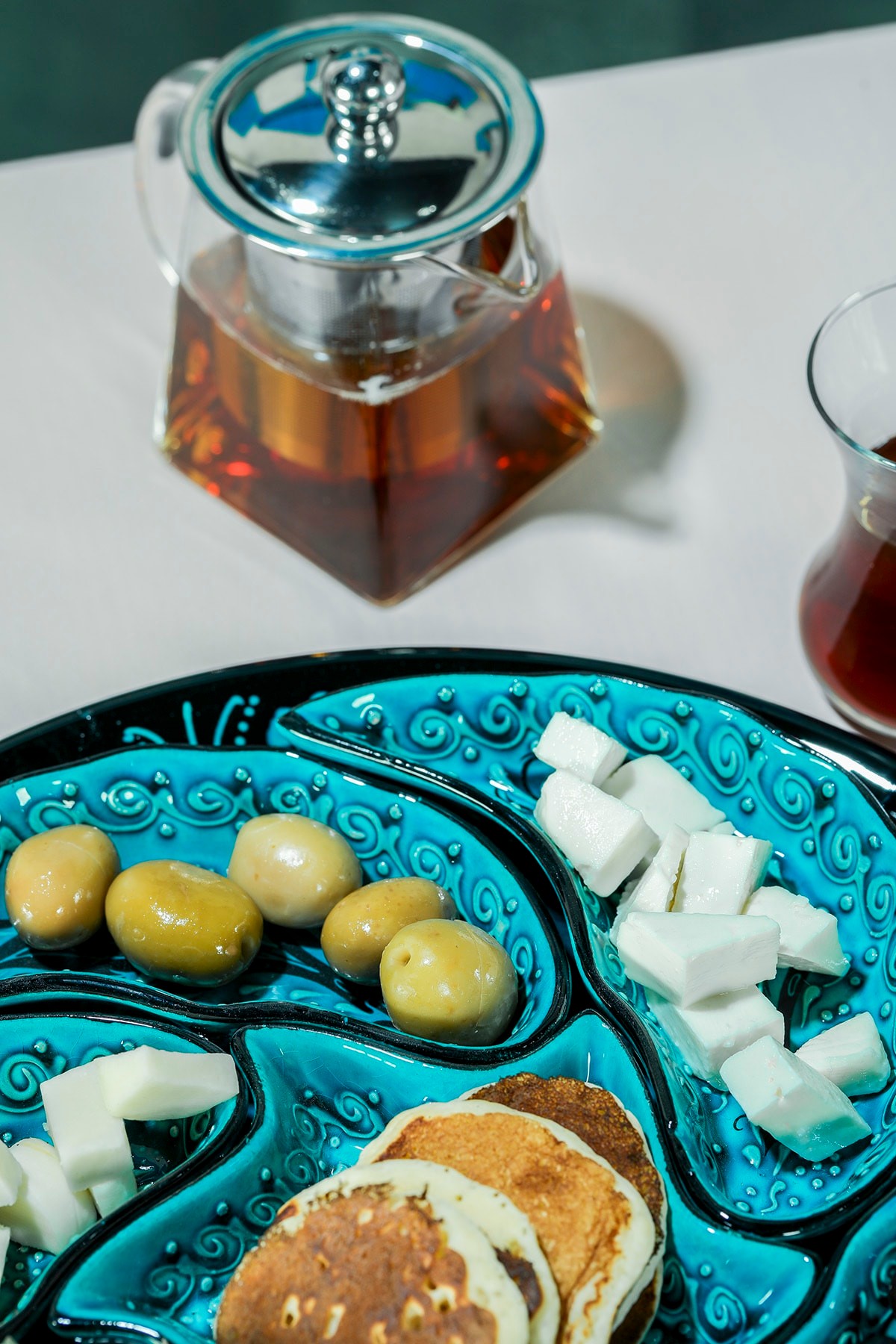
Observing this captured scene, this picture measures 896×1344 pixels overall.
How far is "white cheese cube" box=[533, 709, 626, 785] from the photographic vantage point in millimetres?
739

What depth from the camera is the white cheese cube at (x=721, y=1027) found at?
663 millimetres

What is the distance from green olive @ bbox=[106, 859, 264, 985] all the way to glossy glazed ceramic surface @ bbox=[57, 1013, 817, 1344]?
0.06 m

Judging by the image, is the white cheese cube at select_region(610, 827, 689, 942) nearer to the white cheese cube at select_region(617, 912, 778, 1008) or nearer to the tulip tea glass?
the white cheese cube at select_region(617, 912, 778, 1008)

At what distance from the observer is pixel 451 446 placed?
89 centimetres

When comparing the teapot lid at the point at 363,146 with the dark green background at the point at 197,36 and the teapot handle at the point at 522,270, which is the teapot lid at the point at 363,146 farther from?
the dark green background at the point at 197,36

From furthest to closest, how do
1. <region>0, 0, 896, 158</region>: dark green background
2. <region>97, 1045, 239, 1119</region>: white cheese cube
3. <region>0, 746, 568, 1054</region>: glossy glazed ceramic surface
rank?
<region>0, 0, 896, 158</region>: dark green background
<region>0, 746, 568, 1054</region>: glossy glazed ceramic surface
<region>97, 1045, 239, 1119</region>: white cheese cube

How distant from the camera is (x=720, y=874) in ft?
2.30

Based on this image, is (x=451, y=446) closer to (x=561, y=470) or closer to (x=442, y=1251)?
(x=561, y=470)

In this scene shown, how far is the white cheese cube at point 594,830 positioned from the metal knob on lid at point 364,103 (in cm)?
38

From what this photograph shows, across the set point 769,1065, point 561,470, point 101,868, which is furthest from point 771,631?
point 101,868

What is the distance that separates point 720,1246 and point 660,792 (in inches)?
9.4

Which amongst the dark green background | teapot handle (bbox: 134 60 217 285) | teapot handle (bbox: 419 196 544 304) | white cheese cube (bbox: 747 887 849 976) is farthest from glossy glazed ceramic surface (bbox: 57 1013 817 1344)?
the dark green background

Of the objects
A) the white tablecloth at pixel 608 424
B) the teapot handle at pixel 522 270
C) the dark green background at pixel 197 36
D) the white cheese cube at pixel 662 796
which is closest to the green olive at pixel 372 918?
the white cheese cube at pixel 662 796

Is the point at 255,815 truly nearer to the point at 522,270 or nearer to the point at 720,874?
the point at 720,874
